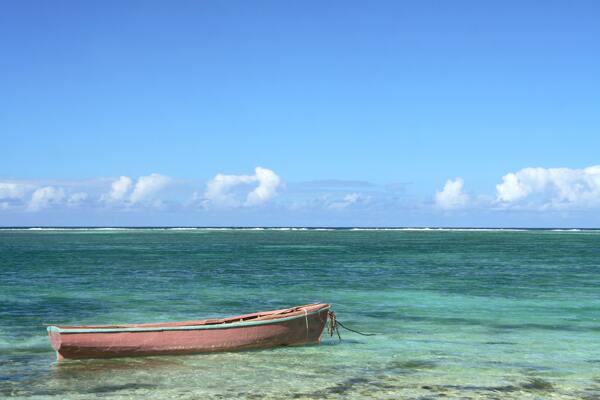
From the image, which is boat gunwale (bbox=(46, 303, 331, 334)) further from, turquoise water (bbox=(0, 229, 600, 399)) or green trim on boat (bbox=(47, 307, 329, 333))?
turquoise water (bbox=(0, 229, 600, 399))

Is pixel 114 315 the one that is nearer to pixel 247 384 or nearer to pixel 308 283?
pixel 247 384

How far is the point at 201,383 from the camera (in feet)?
54.1

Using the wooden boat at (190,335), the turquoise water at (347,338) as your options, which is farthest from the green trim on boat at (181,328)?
the turquoise water at (347,338)

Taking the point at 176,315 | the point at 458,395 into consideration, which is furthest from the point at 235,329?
the point at 176,315

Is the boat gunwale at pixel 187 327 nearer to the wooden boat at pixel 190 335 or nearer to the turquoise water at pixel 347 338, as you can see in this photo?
the wooden boat at pixel 190 335

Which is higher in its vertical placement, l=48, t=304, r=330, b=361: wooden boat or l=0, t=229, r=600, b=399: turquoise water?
l=48, t=304, r=330, b=361: wooden boat

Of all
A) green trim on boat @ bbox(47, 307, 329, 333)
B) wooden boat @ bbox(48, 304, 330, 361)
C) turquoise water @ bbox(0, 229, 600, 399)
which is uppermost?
green trim on boat @ bbox(47, 307, 329, 333)

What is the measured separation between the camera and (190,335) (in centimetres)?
1928

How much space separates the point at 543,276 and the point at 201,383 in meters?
39.4

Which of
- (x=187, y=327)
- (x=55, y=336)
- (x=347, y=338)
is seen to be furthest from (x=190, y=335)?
(x=347, y=338)

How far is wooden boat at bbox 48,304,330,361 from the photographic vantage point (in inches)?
722

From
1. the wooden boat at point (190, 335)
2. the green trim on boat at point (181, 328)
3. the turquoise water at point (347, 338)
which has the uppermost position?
the green trim on boat at point (181, 328)

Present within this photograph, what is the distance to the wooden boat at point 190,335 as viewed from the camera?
60.2 feet

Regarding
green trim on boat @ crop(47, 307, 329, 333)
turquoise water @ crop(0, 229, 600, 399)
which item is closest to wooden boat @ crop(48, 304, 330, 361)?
green trim on boat @ crop(47, 307, 329, 333)
